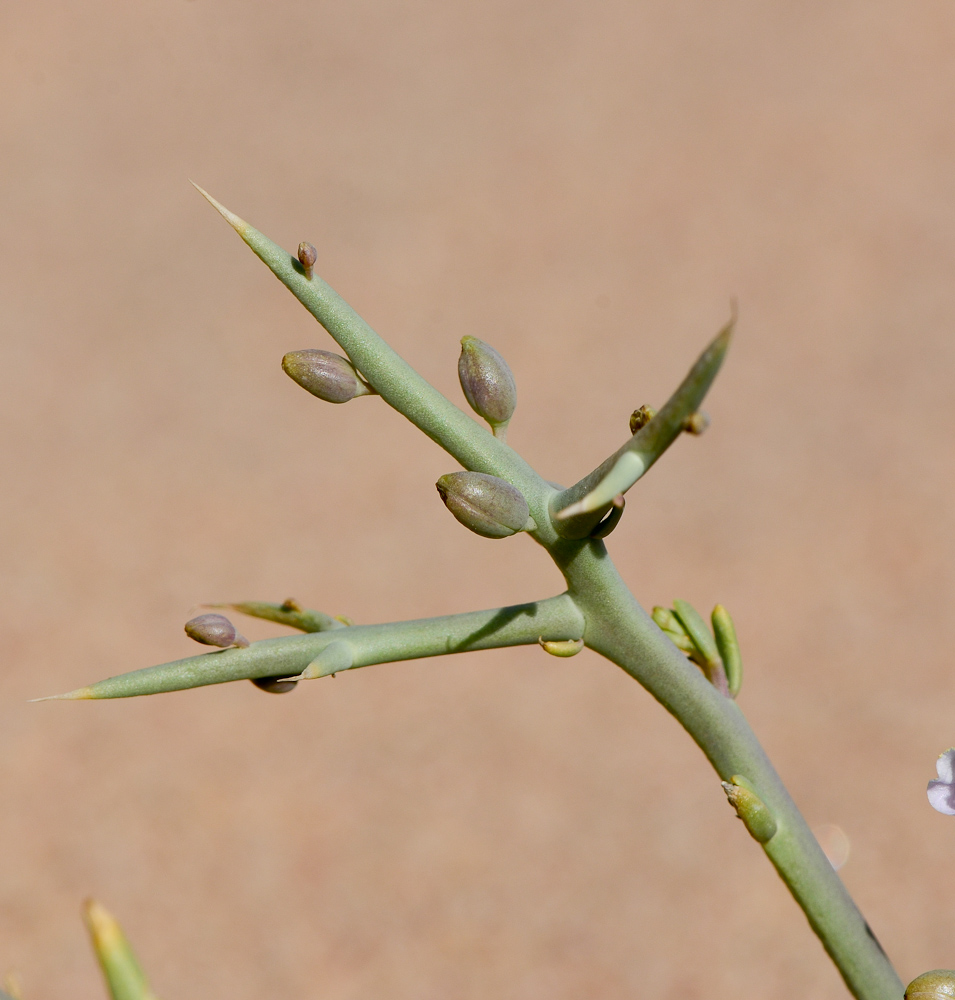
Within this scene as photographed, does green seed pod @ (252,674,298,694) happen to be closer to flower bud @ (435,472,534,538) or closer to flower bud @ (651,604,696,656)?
flower bud @ (435,472,534,538)

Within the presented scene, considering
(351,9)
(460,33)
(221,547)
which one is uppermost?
(351,9)

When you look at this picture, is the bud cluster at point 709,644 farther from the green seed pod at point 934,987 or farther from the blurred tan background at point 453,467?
the blurred tan background at point 453,467

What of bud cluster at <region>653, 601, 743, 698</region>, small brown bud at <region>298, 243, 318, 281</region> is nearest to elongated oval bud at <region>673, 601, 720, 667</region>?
bud cluster at <region>653, 601, 743, 698</region>

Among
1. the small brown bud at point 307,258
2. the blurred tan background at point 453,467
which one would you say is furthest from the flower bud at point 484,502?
the blurred tan background at point 453,467

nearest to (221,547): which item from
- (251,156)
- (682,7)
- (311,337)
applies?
(311,337)

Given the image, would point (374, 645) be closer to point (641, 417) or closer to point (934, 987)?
point (641, 417)

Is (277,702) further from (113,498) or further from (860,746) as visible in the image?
(860,746)
